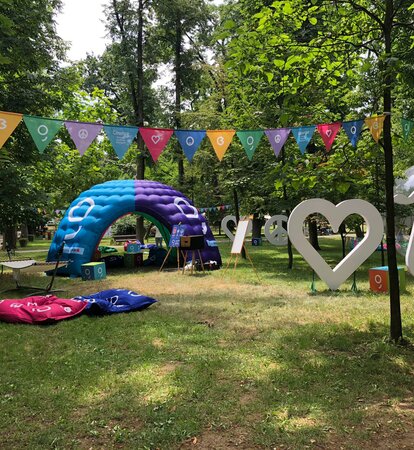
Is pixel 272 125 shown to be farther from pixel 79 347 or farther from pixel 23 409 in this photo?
pixel 23 409

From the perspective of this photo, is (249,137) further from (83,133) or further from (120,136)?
(83,133)

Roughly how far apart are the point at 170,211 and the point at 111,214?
1.93 metres

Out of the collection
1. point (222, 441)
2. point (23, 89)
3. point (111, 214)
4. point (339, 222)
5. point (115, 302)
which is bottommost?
point (222, 441)

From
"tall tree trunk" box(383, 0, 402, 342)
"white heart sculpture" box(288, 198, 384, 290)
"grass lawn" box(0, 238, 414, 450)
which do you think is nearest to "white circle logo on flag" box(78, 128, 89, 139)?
"grass lawn" box(0, 238, 414, 450)

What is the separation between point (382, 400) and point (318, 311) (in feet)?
11.4

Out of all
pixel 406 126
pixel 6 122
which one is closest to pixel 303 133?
pixel 406 126

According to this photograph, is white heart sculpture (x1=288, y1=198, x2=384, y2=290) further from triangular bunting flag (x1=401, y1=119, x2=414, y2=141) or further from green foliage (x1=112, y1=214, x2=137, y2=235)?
green foliage (x1=112, y1=214, x2=137, y2=235)

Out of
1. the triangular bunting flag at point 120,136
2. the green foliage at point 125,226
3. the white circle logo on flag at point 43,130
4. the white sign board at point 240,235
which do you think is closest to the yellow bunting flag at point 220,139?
the triangular bunting flag at point 120,136

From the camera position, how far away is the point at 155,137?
7.84 m

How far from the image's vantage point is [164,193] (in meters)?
14.2

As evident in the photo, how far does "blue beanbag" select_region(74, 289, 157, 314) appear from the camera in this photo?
7344 mm

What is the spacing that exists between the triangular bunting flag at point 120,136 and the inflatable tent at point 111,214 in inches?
208

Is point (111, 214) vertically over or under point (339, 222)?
over

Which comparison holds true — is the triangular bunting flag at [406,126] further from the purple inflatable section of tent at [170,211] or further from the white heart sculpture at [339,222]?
the purple inflatable section of tent at [170,211]
